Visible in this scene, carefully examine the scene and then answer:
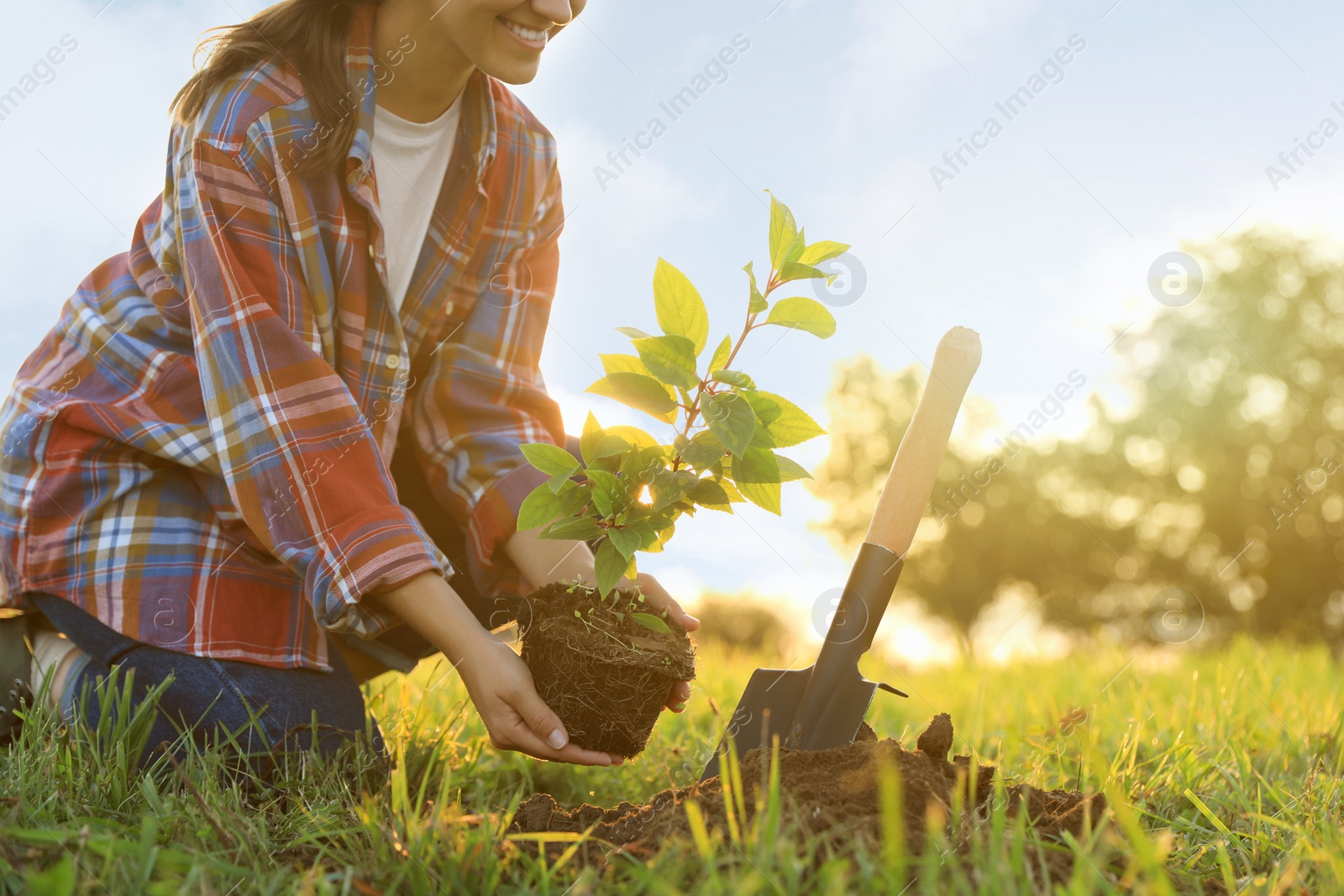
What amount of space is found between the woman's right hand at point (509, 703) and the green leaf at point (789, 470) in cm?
59

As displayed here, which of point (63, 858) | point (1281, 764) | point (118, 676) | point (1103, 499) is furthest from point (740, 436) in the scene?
point (1103, 499)

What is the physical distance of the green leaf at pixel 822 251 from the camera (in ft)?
5.13

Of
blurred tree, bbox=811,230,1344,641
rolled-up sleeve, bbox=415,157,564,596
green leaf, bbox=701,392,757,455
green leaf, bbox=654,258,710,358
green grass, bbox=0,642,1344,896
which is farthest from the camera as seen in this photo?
blurred tree, bbox=811,230,1344,641

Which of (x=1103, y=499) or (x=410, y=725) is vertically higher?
(x=1103, y=499)

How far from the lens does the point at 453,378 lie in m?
2.31

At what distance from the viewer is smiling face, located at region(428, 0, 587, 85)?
6.26ft

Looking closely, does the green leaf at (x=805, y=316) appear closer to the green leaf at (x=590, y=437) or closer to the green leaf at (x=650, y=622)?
the green leaf at (x=590, y=437)

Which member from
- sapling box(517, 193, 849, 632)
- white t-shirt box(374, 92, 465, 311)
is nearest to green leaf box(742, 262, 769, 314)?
sapling box(517, 193, 849, 632)

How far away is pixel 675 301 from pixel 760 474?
327 millimetres

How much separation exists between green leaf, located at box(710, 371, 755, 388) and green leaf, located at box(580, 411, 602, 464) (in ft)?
0.75

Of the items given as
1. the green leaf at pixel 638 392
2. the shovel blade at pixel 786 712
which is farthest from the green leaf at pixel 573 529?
the shovel blade at pixel 786 712

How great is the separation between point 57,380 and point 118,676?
Answer: 0.72 m

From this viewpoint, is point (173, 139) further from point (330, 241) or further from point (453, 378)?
point (453, 378)

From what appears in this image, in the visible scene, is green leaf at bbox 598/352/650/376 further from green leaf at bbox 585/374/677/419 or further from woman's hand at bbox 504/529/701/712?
woman's hand at bbox 504/529/701/712
